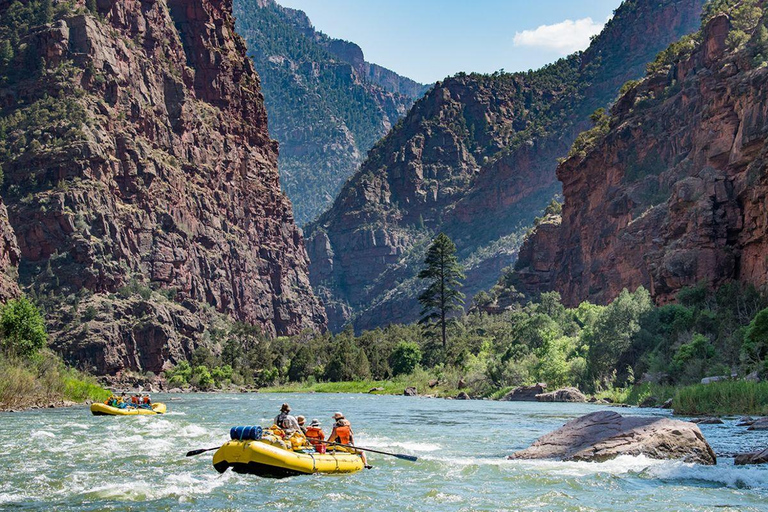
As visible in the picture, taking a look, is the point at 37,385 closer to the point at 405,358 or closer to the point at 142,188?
the point at 405,358

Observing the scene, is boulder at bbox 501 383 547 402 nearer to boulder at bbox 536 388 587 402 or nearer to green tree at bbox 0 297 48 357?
boulder at bbox 536 388 587 402

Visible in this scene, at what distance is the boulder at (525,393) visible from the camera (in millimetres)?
58844

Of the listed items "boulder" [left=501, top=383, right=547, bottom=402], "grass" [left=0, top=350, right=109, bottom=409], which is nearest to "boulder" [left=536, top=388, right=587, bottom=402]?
"boulder" [left=501, top=383, right=547, bottom=402]

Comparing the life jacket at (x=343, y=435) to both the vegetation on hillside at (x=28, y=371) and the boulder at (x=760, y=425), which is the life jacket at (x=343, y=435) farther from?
the vegetation on hillside at (x=28, y=371)

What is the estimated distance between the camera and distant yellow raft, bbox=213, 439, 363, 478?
19719 millimetres

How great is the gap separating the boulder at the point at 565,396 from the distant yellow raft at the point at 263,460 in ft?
122

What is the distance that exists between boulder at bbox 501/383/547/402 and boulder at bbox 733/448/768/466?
124 ft

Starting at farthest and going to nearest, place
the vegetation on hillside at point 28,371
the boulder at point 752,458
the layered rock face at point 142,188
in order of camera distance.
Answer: the layered rock face at point 142,188 → the vegetation on hillside at point 28,371 → the boulder at point 752,458

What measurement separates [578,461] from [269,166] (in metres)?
180

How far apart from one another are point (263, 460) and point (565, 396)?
39221 millimetres

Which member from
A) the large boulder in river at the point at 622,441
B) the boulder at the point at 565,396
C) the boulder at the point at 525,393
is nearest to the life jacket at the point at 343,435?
the large boulder in river at the point at 622,441

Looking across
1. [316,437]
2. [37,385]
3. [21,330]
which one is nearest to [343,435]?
[316,437]

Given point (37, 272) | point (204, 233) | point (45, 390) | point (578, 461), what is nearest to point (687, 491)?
point (578, 461)

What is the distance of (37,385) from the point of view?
4812cm
